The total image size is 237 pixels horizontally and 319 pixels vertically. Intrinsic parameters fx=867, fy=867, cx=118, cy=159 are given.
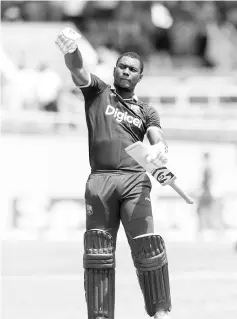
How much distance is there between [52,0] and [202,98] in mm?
5116

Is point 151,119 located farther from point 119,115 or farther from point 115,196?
point 115,196

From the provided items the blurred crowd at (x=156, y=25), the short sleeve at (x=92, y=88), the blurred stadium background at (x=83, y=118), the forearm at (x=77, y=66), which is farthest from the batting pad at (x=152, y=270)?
the blurred crowd at (x=156, y=25)

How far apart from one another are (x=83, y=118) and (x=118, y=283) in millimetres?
10392

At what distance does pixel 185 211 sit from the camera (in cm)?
1908

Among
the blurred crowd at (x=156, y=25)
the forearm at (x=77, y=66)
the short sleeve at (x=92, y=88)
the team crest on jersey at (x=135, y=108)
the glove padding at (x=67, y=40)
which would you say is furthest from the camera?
the blurred crowd at (x=156, y=25)

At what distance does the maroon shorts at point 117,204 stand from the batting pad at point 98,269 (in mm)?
99

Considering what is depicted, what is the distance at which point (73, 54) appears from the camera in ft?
21.5

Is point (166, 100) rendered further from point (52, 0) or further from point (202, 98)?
point (52, 0)

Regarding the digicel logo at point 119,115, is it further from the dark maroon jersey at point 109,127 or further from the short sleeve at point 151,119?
the short sleeve at point 151,119

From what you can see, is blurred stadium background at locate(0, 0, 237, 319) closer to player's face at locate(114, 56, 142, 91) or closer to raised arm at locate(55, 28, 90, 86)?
player's face at locate(114, 56, 142, 91)

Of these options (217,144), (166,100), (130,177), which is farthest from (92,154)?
(166,100)

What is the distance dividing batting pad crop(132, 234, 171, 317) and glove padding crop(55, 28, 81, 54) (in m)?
1.56

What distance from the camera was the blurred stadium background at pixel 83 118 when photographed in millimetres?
18359

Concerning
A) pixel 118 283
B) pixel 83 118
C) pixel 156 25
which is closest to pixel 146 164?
pixel 118 283
